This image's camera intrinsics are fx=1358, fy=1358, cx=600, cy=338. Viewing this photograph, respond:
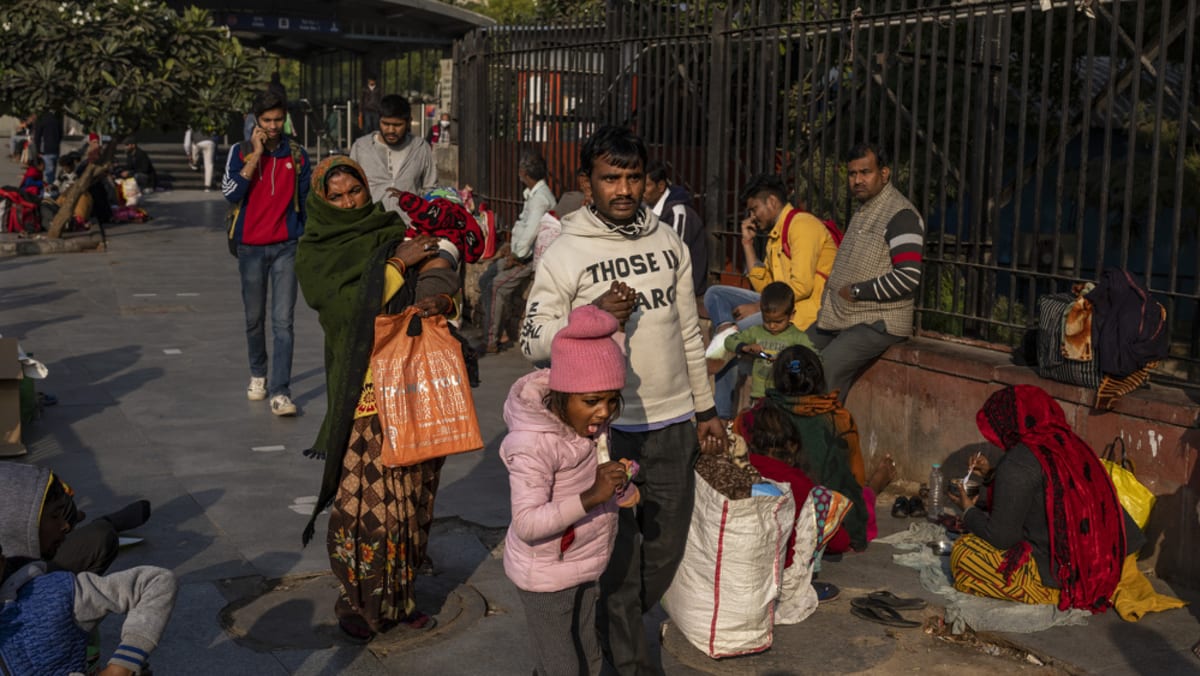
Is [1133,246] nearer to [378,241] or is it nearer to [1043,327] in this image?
[1043,327]

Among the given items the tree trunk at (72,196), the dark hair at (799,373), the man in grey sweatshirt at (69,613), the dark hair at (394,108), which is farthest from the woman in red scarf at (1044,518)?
the tree trunk at (72,196)

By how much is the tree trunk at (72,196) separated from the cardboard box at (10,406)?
38.4ft

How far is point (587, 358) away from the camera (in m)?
3.88

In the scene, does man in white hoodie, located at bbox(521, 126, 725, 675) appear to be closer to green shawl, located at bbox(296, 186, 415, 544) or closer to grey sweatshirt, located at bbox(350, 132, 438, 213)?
green shawl, located at bbox(296, 186, 415, 544)

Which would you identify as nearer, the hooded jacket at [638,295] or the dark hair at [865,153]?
the hooded jacket at [638,295]

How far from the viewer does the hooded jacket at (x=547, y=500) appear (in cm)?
385

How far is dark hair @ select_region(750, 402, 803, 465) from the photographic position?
20.0 ft

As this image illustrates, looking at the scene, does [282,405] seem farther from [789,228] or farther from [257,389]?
[789,228]

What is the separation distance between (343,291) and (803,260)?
3362 mm

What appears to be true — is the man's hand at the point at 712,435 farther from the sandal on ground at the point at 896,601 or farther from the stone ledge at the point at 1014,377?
the stone ledge at the point at 1014,377

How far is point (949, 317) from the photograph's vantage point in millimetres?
8477

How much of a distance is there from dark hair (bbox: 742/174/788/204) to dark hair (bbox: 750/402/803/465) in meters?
2.12

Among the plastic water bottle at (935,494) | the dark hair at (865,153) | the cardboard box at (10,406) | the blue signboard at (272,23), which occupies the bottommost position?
the plastic water bottle at (935,494)

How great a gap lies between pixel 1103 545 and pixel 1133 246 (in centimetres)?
897
